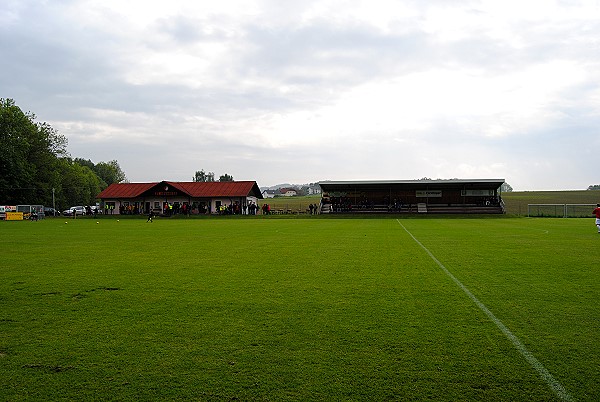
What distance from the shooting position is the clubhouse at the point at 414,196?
57.8 meters

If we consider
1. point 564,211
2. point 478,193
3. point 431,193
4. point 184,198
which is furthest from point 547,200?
point 184,198

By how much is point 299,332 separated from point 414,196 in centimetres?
5748

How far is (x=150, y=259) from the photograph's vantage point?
14.5 m

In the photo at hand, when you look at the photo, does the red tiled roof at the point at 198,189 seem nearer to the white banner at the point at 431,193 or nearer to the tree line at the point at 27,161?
the tree line at the point at 27,161

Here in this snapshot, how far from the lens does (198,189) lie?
215 feet

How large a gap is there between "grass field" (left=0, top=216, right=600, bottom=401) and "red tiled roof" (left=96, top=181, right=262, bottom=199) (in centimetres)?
5157

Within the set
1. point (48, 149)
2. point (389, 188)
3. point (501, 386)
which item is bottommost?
point (501, 386)

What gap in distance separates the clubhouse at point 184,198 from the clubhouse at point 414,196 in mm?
11121

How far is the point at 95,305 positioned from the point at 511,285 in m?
7.90

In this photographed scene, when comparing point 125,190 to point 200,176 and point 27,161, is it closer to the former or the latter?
point 27,161

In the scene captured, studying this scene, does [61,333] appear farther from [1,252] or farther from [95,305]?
[1,252]

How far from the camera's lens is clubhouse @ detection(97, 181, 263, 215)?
62.9 meters

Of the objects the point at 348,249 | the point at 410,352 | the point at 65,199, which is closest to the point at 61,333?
the point at 410,352

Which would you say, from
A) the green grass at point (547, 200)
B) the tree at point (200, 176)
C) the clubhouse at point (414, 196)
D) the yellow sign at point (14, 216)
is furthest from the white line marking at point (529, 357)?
the tree at point (200, 176)
